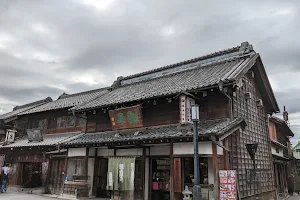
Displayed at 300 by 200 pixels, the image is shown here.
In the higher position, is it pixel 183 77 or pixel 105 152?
pixel 183 77

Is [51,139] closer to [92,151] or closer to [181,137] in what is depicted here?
[92,151]

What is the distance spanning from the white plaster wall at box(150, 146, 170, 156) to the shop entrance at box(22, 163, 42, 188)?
13623 millimetres

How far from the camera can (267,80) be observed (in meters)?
19.3

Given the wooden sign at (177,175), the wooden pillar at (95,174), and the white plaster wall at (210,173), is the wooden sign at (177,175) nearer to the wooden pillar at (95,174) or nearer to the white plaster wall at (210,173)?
the white plaster wall at (210,173)

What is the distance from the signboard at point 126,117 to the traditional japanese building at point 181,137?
7 cm

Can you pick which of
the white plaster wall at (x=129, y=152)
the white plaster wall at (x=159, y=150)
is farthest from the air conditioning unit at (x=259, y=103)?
the white plaster wall at (x=129, y=152)

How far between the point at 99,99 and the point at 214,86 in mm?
11381

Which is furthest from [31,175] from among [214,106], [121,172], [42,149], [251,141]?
[251,141]

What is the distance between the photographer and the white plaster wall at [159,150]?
14.4 meters

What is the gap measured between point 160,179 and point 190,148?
4340mm

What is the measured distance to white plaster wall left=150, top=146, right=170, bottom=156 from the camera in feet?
47.2

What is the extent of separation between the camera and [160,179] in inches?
608

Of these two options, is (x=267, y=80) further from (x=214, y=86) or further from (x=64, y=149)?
(x=64, y=149)

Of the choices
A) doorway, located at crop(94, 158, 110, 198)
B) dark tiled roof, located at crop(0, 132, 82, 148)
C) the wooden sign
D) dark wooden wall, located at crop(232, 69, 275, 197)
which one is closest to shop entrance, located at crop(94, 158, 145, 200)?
doorway, located at crop(94, 158, 110, 198)
